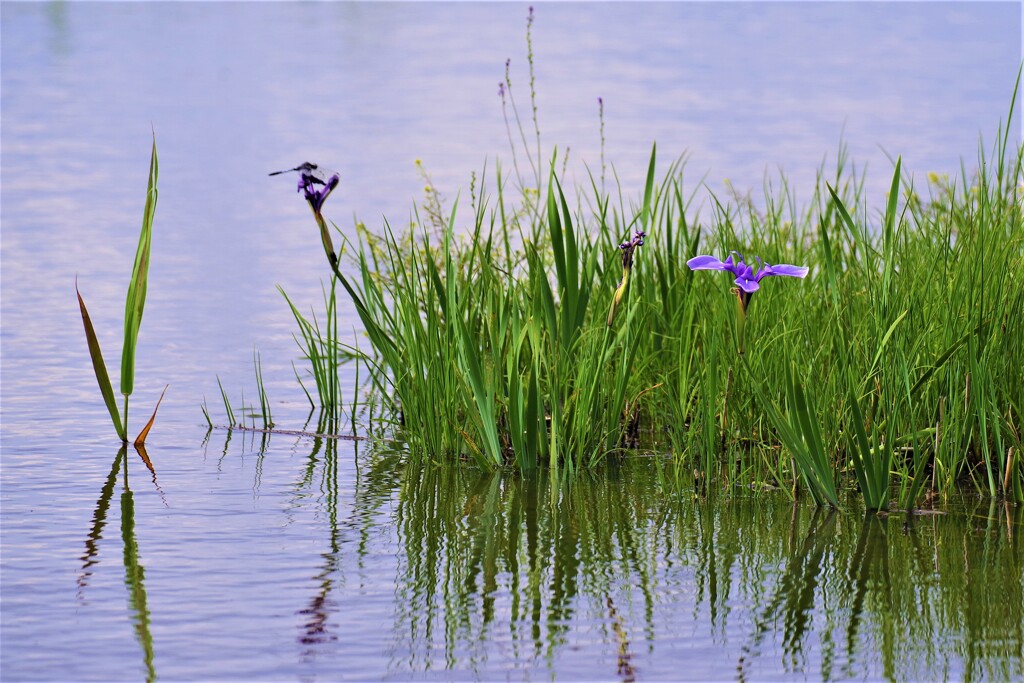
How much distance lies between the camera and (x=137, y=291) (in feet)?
13.3

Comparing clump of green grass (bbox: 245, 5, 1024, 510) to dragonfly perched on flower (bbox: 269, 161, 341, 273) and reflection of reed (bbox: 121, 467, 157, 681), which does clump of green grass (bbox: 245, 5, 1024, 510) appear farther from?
reflection of reed (bbox: 121, 467, 157, 681)

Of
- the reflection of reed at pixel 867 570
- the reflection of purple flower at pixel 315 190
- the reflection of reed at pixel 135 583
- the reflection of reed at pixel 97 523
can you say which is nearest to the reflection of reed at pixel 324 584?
the reflection of reed at pixel 135 583

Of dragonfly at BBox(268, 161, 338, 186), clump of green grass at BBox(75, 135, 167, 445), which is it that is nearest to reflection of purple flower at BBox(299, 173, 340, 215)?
dragonfly at BBox(268, 161, 338, 186)

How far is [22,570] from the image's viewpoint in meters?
2.92

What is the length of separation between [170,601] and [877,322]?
1.94 m

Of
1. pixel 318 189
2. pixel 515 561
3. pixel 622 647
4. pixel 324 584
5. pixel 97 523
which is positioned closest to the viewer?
pixel 622 647

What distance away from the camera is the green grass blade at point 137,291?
405 cm

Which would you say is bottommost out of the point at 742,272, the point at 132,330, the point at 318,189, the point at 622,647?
the point at 622,647

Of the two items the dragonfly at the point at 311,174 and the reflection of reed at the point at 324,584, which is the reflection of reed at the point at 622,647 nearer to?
the reflection of reed at the point at 324,584

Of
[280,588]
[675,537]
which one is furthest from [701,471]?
[280,588]

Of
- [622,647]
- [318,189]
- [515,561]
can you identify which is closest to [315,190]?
[318,189]

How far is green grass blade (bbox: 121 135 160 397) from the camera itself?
4.05 metres

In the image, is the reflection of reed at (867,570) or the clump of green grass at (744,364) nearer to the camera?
the reflection of reed at (867,570)

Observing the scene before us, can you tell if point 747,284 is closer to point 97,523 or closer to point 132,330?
point 97,523
